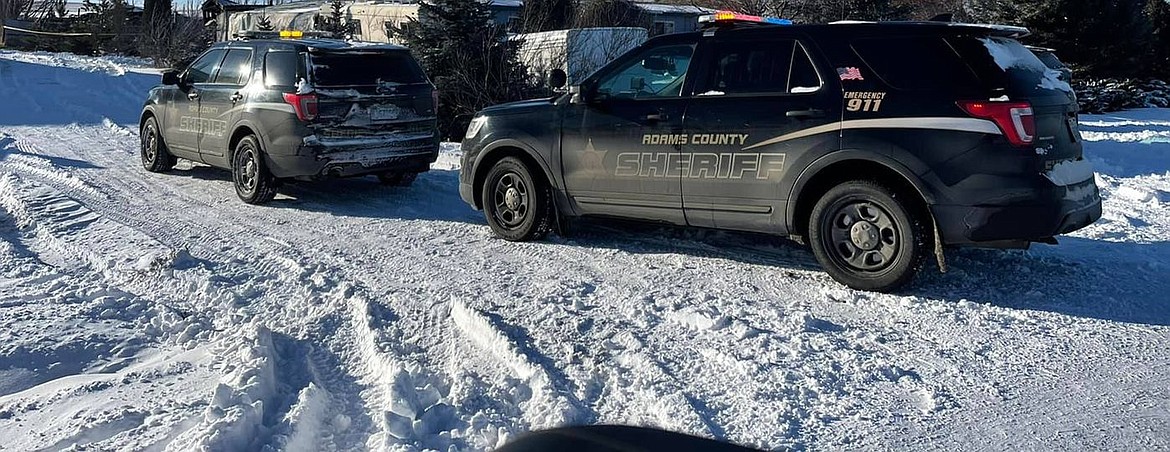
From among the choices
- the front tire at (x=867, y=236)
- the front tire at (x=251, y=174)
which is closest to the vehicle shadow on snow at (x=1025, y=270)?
the front tire at (x=867, y=236)

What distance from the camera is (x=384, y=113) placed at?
906cm

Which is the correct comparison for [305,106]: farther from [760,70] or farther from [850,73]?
[850,73]

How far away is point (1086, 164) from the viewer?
18.7 feet

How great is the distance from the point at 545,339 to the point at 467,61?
1320 centimetres

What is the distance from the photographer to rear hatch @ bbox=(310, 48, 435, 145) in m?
8.78

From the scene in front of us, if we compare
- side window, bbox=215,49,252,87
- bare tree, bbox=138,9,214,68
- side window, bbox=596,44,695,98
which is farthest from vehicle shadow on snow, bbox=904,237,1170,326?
bare tree, bbox=138,9,214,68

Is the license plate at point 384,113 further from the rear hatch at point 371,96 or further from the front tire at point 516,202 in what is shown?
the front tire at point 516,202

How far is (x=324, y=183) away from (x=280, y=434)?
708cm

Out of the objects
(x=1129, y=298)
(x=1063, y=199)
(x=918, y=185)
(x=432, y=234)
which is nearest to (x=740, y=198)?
(x=918, y=185)

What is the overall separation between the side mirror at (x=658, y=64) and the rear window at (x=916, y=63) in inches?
54.2

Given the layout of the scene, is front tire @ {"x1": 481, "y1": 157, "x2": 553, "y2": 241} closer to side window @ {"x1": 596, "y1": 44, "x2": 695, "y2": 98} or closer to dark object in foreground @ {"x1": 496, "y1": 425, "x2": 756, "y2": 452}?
side window @ {"x1": 596, "y1": 44, "x2": 695, "y2": 98}

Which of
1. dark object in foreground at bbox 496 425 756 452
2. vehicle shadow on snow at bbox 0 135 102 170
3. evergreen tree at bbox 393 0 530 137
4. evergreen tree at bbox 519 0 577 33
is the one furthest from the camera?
evergreen tree at bbox 519 0 577 33

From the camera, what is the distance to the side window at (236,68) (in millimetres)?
9516

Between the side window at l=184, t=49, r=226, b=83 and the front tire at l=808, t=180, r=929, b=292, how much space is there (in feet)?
23.3
